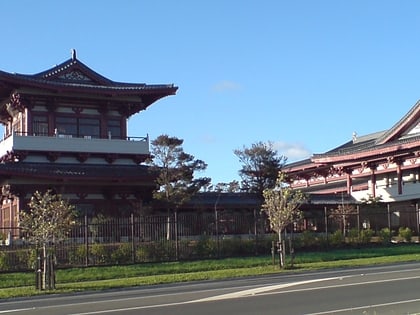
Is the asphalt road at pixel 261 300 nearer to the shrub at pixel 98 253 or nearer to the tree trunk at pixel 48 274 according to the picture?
the tree trunk at pixel 48 274

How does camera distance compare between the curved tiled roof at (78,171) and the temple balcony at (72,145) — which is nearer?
the curved tiled roof at (78,171)

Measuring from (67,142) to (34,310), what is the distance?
26226mm

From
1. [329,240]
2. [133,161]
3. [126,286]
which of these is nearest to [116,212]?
[133,161]

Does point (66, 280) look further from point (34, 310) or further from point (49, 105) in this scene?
point (49, 105)

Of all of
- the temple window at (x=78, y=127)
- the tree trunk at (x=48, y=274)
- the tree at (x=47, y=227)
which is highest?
the temple window at (x=78, y=127)

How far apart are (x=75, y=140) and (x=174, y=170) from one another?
6.91m

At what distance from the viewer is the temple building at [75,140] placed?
1582 inches

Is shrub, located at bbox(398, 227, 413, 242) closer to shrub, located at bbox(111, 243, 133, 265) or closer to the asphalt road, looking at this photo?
shrub, located at bbox(111, 243, 133, 265)

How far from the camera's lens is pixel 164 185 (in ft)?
131

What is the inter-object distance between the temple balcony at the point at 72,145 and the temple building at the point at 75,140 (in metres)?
0.05

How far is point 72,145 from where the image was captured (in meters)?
41.8

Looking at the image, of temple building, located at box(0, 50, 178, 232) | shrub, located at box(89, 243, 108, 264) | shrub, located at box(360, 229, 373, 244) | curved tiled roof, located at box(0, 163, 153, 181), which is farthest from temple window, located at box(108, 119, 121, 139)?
shrub, located at box(360, 229, 373, 244)

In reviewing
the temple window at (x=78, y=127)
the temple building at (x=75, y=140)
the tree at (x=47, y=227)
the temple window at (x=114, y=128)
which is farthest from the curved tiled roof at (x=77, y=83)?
the tree at (x=47, y=227)

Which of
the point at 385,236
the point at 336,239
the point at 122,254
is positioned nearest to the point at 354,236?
the point at 336,239
